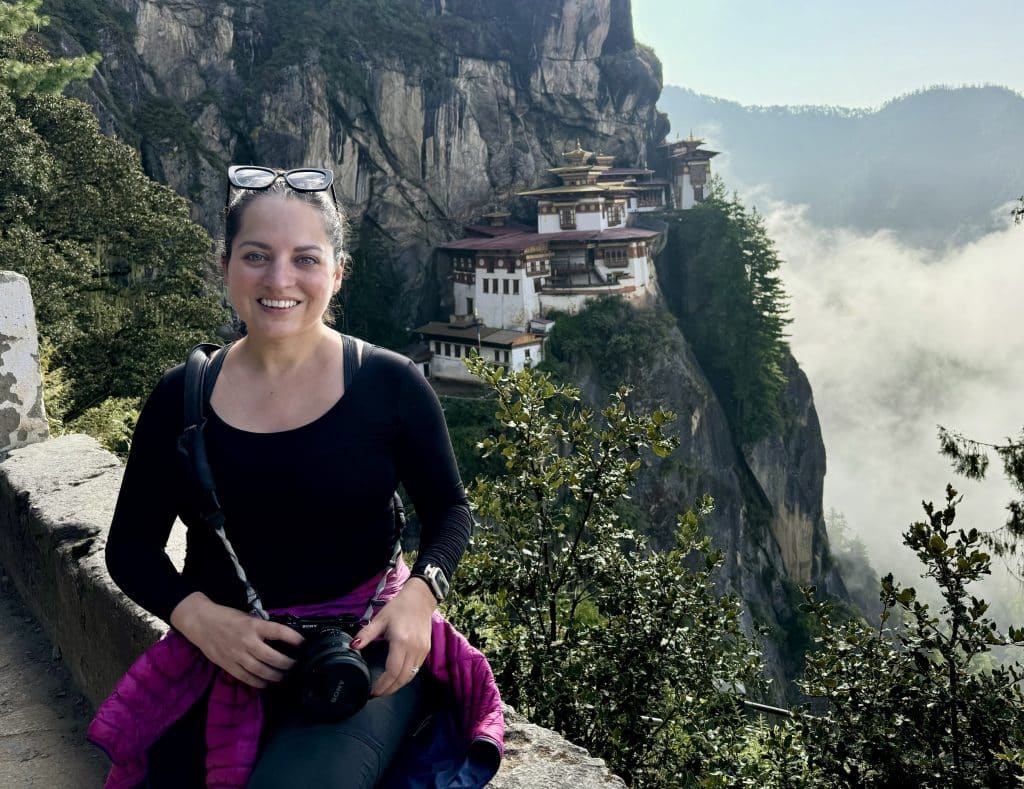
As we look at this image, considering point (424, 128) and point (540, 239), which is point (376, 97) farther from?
point (540, 239)

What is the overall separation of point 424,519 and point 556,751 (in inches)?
29.1

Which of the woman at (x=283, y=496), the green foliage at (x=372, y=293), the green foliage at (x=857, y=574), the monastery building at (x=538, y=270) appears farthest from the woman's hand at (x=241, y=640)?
the green foliage at (x=857, y=574)

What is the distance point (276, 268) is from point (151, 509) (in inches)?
21.5

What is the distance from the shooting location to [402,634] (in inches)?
64.9

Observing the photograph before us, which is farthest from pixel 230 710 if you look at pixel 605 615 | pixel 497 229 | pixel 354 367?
pixel 497 229

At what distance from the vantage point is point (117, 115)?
2834 cm

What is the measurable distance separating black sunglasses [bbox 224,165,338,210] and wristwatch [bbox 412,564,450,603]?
0.81m

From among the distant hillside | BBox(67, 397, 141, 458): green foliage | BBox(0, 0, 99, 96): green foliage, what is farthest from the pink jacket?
the distant hillside

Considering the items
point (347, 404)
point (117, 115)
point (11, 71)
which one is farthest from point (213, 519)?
point (117, 115)

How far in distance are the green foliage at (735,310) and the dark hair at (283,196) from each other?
36.7 metres

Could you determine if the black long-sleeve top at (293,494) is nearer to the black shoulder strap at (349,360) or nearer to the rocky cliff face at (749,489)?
the black shoulder strap at (349,360)

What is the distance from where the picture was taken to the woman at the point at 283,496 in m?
1.67

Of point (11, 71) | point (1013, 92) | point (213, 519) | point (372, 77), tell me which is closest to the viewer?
point (213, 519)

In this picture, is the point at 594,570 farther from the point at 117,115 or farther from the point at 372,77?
the point at 372,77
